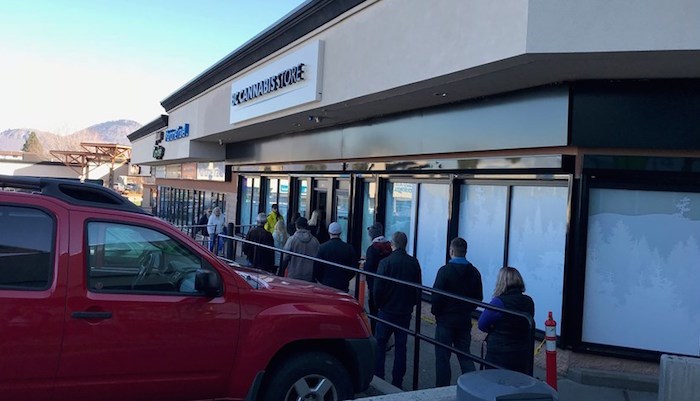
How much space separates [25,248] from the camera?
11.8ft

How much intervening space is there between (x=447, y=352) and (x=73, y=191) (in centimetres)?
396

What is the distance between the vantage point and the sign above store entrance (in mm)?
9930

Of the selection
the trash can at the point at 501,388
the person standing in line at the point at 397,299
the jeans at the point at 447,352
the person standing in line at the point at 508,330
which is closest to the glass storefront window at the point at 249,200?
the person standing in line at the point at 397,299

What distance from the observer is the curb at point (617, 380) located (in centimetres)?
661

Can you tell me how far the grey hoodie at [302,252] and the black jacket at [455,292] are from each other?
105 inches

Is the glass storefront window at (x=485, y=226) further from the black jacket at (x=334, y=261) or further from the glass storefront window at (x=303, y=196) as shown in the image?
the glass storefront window at (x=303, y=196)

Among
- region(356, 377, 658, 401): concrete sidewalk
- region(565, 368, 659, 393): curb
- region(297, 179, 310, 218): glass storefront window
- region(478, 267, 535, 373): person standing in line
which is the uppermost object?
region(297, 179, 310, 218): glass storefront window

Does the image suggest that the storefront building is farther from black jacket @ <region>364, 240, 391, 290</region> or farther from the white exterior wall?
black jacket @ <region>364, 240, 391, 290</region>

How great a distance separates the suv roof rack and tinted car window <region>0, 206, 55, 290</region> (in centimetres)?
21

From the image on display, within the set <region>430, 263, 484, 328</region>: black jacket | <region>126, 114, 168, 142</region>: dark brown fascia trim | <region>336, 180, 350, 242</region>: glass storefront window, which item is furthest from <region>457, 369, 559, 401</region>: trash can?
<region>126, 114, 168, 142</region>: dark brown fascia trim

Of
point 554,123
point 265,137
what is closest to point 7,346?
point 554,123

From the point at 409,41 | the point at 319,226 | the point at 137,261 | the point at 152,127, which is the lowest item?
the point at 319,226

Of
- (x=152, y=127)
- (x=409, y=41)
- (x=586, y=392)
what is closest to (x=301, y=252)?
(x=409, y=41)

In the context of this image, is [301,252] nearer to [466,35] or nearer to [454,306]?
[454,306]
